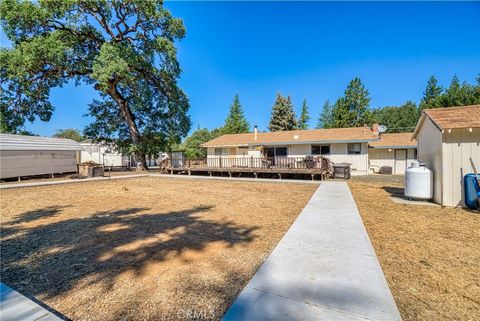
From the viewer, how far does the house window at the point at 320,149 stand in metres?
19.1

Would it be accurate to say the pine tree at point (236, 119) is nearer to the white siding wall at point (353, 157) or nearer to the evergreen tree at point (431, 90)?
the white siding wall at point (353, 157)

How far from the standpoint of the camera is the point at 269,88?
143 feet

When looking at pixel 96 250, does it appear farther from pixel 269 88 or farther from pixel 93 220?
pixel 269 88

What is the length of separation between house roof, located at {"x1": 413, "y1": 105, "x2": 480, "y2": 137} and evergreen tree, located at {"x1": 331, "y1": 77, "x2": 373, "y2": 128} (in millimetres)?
31814

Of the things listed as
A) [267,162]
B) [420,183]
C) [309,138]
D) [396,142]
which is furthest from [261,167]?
[396,142]

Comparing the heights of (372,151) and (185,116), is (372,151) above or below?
below

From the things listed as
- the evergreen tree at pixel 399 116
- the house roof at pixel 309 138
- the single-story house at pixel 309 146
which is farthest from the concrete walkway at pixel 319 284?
the evergreen tree at pixel 399 116

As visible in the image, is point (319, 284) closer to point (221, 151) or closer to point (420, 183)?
point (420, 183)

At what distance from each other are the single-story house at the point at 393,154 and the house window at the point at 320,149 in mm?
4634

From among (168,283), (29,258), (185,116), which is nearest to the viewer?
(168,283)

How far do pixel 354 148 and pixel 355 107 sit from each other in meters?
23.1

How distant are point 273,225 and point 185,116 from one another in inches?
817

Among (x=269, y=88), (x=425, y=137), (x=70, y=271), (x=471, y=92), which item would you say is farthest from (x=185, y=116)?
(x=471, y=92)

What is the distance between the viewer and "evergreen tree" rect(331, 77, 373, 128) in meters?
37.4
